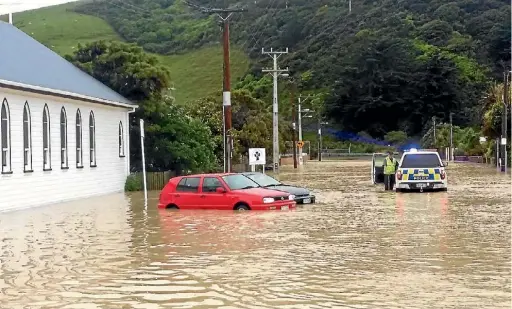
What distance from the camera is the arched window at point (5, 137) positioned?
28.9m

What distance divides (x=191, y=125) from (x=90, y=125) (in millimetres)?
8960

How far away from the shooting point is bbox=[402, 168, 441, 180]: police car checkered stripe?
35219 millimetres

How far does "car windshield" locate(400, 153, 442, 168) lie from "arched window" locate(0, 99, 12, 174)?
49.2 ft

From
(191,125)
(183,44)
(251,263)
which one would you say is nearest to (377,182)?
(191,125)

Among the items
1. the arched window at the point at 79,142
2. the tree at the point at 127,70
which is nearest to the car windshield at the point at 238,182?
the arched window at the point at 79,142

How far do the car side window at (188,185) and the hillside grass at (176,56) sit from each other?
9806 cm

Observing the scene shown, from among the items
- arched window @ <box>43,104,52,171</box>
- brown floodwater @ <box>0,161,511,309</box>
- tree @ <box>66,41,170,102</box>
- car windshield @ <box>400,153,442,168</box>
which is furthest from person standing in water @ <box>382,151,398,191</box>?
arched window @ <box>43,104,52,171</box>

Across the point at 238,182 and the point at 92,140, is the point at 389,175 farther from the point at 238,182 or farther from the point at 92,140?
the point at 92,140

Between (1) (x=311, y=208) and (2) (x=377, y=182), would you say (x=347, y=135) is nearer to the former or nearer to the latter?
(2) (x=377, y=182)

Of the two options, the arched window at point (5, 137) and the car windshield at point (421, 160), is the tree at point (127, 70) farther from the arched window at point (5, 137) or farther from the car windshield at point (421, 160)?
the arched window at point (5, 137)

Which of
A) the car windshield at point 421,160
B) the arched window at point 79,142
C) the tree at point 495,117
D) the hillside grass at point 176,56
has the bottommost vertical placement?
Answer: the car windshield at point 421,160

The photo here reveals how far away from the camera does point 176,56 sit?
130875mm

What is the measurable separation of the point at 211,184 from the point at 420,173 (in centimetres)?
1136

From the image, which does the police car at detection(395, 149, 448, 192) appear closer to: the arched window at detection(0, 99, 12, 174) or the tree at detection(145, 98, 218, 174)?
the tree at detection(145, 98, 218, 174)
